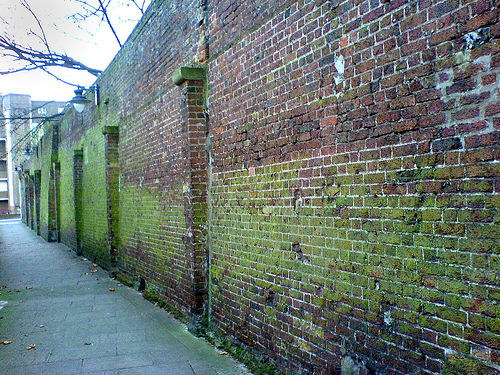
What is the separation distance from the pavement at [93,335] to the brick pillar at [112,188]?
2.81ft

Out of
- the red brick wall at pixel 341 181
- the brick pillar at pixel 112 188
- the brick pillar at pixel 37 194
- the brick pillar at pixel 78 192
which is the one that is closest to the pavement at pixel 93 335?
the red brick wall at pixel 341 181

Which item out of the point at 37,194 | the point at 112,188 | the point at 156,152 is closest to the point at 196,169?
the point at 156,152

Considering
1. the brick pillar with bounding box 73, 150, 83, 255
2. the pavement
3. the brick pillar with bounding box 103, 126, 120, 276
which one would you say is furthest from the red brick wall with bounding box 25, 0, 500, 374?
the brick pillar with bounding box 73, 150, 83, 255

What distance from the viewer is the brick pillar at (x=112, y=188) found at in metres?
10.7

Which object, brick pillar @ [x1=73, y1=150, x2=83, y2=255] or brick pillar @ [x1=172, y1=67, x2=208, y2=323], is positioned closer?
brick pillar @ [x1=172, y1=67, x2=208, y2=323]

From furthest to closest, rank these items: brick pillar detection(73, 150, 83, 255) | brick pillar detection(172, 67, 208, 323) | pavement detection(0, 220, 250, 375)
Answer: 1. brick pillar detection(73, 150, 83, 255)
2. brick pillar detection(172, 67, 208, 323)
3. pavement detection(0, 220, 250, 375)

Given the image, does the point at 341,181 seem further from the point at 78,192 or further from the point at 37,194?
the point at 37,194

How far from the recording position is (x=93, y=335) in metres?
6.37

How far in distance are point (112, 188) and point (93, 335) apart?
502 centimetres

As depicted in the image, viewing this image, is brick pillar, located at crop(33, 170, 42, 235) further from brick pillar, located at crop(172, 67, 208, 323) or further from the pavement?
brick pillar, located at crop(172, 67, 208, 323)

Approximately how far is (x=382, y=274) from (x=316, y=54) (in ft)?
6.22

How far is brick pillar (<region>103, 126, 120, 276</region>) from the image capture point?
35.1 ft

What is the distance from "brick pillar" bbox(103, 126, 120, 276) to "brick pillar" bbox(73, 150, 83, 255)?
16.9 ft

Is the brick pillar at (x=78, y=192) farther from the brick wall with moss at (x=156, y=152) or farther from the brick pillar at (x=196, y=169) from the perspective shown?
the brick pillar at (x=196, y=169)
